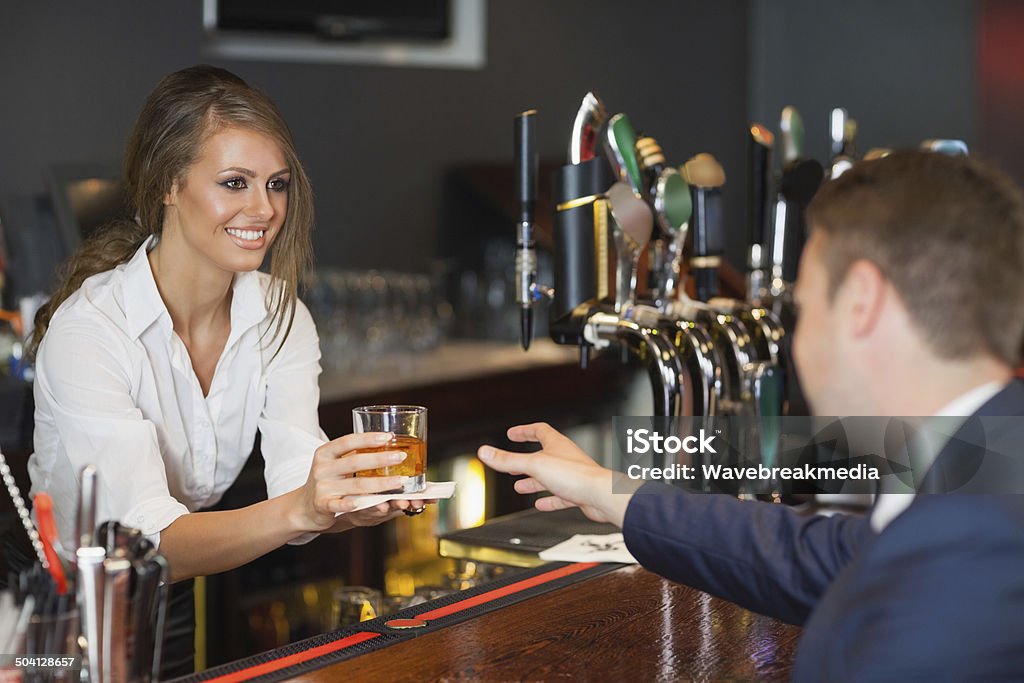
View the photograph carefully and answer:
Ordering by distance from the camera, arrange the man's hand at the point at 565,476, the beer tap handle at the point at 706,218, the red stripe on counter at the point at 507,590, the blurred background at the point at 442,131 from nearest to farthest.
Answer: the man's hand at the point at 565,476 → the red stripe on counter at the point at 507,590 → the beer tap handle at the point at 706,218 → the blurred background at the point at 442,131

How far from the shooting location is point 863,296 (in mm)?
1126

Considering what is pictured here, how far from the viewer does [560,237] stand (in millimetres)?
2016

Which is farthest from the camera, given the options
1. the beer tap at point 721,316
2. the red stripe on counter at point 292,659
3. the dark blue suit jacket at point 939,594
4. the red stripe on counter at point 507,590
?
the beer tap at point 721,316

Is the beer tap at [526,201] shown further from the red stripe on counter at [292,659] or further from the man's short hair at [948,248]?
the man's short hair at [948,248]

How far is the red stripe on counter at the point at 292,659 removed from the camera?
1345 mm

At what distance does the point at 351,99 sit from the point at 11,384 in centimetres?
183

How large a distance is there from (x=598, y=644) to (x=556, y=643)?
0.17 feet

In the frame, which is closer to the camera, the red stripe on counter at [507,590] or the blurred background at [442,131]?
the red stripe on counter at [507,590]

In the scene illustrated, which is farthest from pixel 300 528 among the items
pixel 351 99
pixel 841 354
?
pixel 351 99

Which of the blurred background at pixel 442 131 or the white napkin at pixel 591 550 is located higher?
the blurred background at pixel 442 131

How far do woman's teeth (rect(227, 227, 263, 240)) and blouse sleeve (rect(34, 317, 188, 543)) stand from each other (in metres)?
0.24

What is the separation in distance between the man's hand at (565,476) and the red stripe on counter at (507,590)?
0.15 m

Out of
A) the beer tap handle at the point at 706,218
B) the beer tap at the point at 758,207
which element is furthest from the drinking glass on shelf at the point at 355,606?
the beer tap at the point at 758,207

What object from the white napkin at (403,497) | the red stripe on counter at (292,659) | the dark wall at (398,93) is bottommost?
the red stripe on counter at (292,659)
